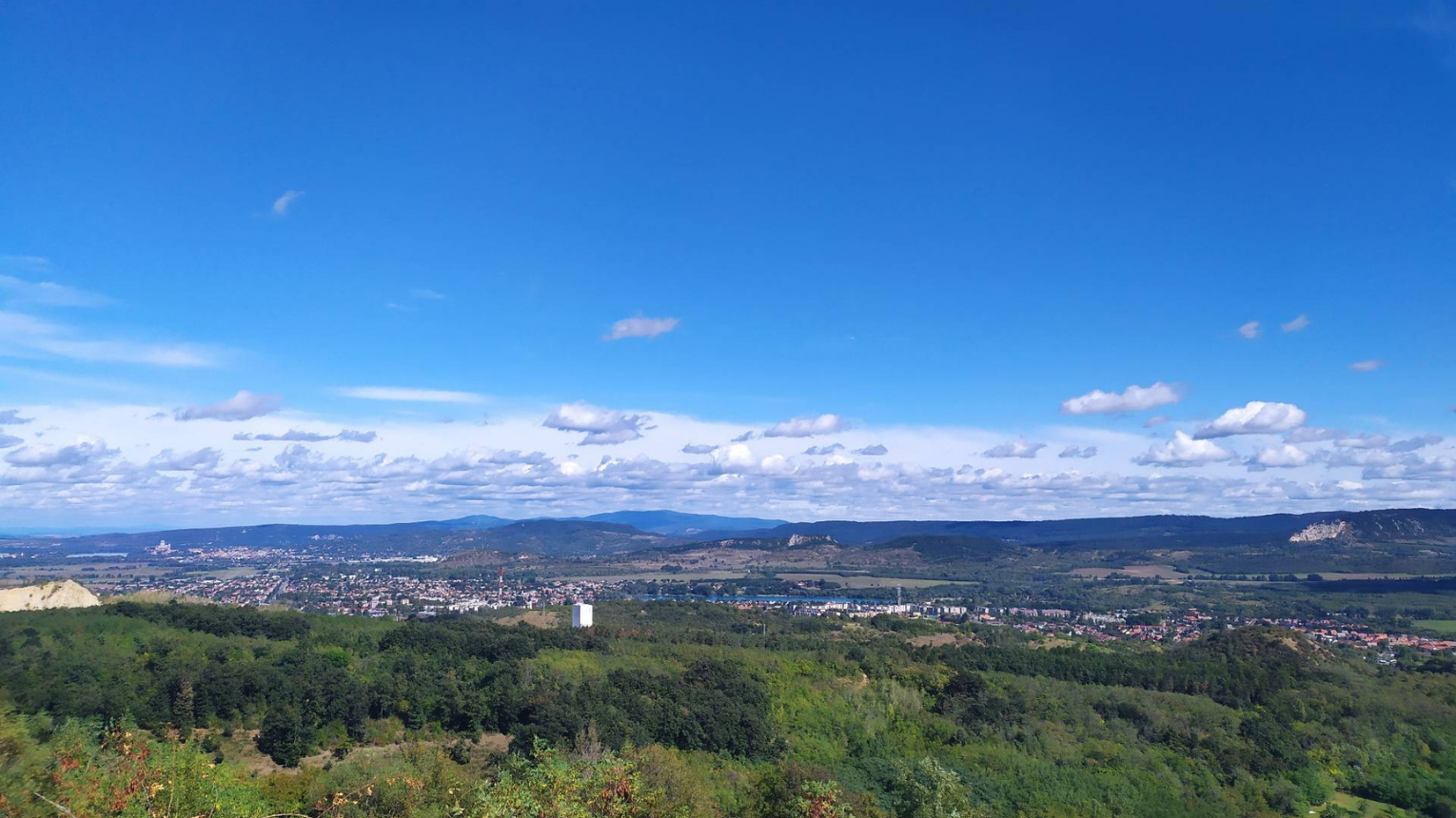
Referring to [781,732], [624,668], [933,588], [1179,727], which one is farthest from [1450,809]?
[933,588]

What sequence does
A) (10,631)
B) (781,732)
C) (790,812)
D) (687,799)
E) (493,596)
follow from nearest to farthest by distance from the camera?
(790,812) → (687,799) → (781,732) → (10,631) → (493,596)

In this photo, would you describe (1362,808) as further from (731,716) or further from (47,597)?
(47,597)

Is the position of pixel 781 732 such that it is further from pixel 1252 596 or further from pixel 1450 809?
pixel 1252 596

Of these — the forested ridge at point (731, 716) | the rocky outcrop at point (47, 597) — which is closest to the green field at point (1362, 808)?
the forested ridge at point (731, 716)

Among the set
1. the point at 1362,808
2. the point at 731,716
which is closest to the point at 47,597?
the point at 731,716

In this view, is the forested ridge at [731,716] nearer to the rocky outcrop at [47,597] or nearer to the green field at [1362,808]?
the green field at [1362,808]
